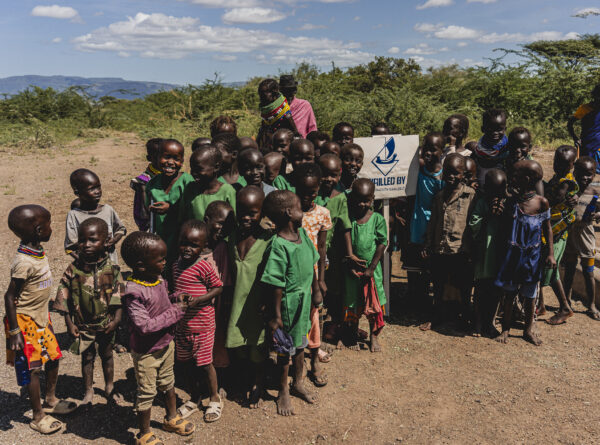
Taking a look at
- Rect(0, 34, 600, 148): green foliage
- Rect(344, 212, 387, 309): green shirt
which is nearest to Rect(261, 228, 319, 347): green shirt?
Rect(344, 212, 387, 309): green shirt

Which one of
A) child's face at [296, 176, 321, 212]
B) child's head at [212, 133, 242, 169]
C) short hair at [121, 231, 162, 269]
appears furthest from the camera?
child's head at [212, 133, 242, 169]

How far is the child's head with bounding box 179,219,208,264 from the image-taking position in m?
2.88

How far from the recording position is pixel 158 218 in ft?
12.1

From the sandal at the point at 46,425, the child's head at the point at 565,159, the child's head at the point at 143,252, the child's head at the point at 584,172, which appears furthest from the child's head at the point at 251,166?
the child's head at the point at 584,172

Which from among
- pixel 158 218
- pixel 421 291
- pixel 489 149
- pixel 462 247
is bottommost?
pixel 421 291

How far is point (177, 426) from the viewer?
2969 mm

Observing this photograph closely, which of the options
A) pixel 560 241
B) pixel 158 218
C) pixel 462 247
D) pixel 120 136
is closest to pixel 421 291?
pixel 462 247

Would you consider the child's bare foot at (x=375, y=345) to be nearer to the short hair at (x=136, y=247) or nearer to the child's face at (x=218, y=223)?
the child's face at (x=218, y=223)

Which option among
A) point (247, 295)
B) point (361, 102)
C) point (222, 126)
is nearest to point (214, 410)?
point (247, 295)

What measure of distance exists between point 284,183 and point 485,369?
2.29m

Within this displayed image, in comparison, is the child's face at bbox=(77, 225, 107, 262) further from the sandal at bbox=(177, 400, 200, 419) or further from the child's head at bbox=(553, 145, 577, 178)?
the child's head at bbox=(553, 145, 577, 178)

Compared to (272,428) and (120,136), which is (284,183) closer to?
(272,428)

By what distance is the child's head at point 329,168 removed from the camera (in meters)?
3.69

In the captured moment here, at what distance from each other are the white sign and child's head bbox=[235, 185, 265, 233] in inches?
62.2
